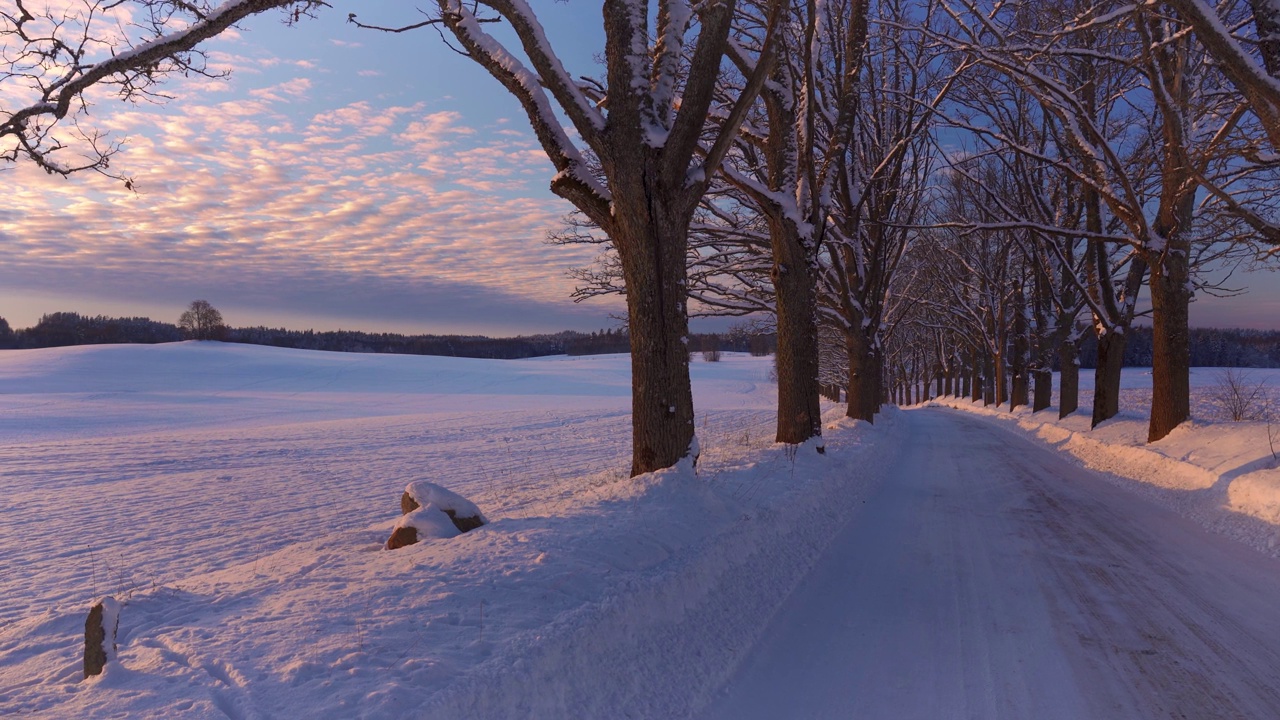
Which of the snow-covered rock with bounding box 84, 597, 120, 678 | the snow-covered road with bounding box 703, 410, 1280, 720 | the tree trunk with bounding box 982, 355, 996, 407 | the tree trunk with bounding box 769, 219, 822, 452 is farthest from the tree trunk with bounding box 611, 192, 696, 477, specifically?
the tree trunk with bounding box 982, 355, 996, 407

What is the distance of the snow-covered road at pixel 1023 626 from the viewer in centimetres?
387

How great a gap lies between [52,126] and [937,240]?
31283mm

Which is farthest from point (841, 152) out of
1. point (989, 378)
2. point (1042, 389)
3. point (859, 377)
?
point (989, 378)

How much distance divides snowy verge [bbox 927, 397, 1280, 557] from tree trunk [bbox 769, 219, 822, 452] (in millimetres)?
4972

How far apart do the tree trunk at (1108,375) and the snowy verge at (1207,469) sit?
1.40 meters

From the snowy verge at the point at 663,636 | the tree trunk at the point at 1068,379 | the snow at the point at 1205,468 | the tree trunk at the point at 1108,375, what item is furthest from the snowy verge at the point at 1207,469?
the tree trunk at the point at 1068,379

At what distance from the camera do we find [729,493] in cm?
724

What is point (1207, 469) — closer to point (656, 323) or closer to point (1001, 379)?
point (656, 323)

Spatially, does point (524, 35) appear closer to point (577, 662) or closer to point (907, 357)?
point (577, 662)

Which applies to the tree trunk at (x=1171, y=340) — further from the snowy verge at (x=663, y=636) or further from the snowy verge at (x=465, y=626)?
the snowy verge at (x=465, y=626)

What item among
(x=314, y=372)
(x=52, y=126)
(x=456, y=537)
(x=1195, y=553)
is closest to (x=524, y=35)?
(x=52, y=126)

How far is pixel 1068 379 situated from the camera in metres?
22.4

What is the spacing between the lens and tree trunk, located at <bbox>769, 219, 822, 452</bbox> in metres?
11.3

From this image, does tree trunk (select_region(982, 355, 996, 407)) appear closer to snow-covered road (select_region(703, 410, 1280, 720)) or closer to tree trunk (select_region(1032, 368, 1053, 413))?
tree trunk (select_region(1032, 368, 1053, 413))
